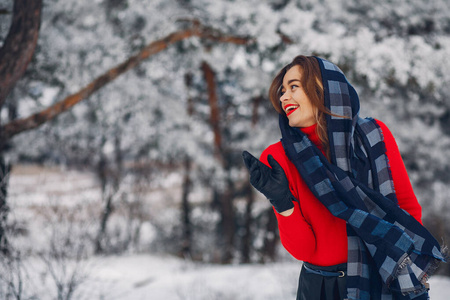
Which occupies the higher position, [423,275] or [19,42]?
[19,42]

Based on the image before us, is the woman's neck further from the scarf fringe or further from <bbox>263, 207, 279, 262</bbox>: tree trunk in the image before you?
<bbox>263, 207, 279, 262</bbox>: tree trunk

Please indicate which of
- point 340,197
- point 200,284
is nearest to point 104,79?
point 200,284

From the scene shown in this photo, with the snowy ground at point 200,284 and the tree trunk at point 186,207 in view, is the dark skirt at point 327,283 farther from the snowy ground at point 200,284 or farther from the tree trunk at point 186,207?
the tree trunk at point 186,207

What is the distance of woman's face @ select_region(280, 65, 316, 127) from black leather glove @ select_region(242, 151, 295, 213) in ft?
1.02

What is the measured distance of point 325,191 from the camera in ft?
4.86

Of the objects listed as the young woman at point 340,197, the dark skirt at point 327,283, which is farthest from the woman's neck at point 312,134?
the dark skirt at point 327,283

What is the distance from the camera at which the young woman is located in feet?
4.72

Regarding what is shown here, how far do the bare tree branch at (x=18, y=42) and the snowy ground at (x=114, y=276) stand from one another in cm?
115

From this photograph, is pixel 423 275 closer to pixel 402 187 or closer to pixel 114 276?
pixel 402 187

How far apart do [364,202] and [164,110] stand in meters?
7.88

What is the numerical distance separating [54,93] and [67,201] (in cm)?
291

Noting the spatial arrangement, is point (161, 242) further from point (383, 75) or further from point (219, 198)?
point (383, 75)

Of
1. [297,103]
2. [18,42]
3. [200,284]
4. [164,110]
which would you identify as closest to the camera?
[297,103]

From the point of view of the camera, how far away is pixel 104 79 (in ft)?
14.3
